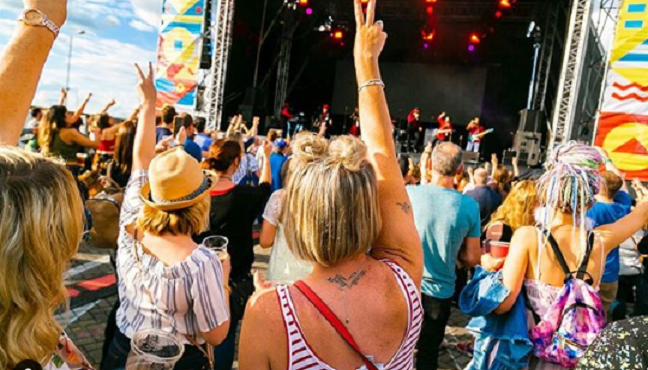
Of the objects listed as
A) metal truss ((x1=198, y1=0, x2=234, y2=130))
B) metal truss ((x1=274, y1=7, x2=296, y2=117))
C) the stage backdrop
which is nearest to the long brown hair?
metal truss ((x1=198, y1=0, x2=234, y2=130))

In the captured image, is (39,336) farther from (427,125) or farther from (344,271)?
(427,125)

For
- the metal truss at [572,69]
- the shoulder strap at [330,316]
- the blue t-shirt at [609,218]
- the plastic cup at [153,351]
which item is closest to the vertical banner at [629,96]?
the metal truss at [572,69]

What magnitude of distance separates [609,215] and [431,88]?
49.3 ft

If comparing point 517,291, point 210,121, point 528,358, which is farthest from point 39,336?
point 210,121

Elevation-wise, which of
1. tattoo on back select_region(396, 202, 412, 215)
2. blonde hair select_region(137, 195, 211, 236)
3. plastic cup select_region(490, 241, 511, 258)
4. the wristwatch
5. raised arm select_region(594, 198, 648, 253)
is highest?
the wristwatch

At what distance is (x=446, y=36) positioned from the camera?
16.7 meters

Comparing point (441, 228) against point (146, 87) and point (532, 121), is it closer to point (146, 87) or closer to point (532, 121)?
point (146, 87)

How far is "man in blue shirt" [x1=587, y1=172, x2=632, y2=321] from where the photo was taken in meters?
3.45

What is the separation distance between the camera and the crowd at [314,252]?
870 millimetres

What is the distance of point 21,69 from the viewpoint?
119cm

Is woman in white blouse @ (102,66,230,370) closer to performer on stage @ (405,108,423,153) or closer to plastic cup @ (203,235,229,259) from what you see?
plastic cup @ (203,235,229,259)

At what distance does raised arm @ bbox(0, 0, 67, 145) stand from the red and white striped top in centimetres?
85

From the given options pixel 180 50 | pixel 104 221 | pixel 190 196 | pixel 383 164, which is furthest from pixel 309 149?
pixel 180 50

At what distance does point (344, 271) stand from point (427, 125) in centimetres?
1791
